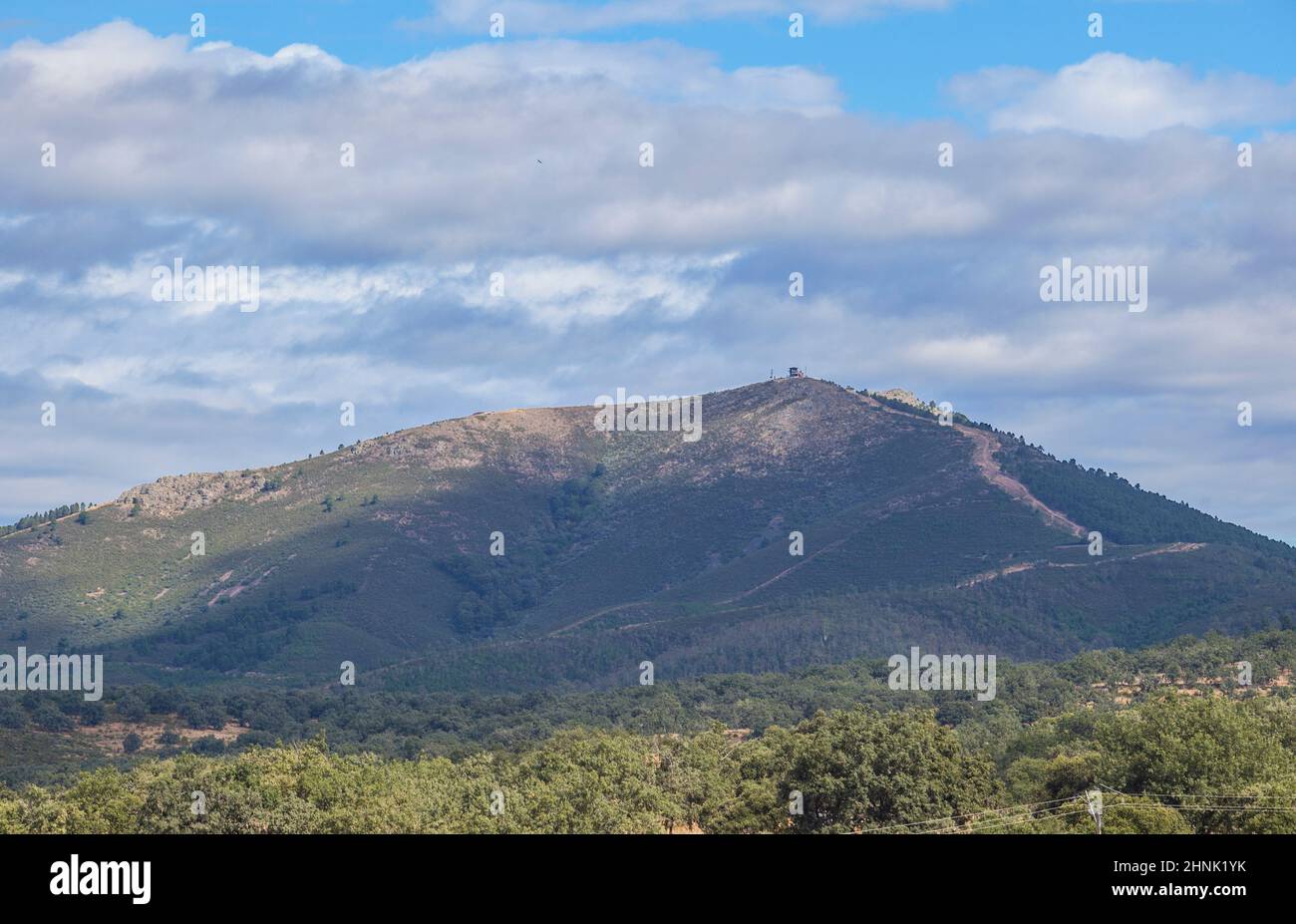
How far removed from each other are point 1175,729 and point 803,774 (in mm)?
15222

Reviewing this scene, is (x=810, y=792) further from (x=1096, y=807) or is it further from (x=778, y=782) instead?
(x=1096, y=807)

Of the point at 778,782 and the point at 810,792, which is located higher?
the point at 778,782

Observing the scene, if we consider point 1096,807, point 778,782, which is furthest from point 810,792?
point 1096,807

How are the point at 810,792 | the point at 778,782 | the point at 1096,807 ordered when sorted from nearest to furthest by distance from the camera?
the point at 1096,807, the point at 810,792, the point at 778,782

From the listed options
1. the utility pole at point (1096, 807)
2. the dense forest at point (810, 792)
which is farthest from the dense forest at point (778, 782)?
the utility pole at point (1096, 807)

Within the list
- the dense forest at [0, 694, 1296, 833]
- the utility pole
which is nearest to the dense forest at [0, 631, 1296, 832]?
the dense forest at [0, 694, 1296, 833]

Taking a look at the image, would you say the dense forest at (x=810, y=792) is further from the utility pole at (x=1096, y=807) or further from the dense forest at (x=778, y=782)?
the utility pole at (x=1096, y=807)

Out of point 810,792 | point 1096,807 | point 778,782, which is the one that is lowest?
point 810,792

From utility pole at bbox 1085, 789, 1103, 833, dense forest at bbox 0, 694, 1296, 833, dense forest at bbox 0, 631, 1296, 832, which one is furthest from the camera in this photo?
dense forest at bbox 0, 631, 1296, 832

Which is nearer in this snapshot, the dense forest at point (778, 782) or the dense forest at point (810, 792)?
the dense forest at point (810, 792)

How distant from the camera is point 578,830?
6153 cm

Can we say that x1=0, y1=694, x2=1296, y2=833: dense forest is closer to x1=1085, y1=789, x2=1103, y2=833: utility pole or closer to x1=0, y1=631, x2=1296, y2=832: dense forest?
x1=0, y1=631, x2=1296, y2=832: dense forest
